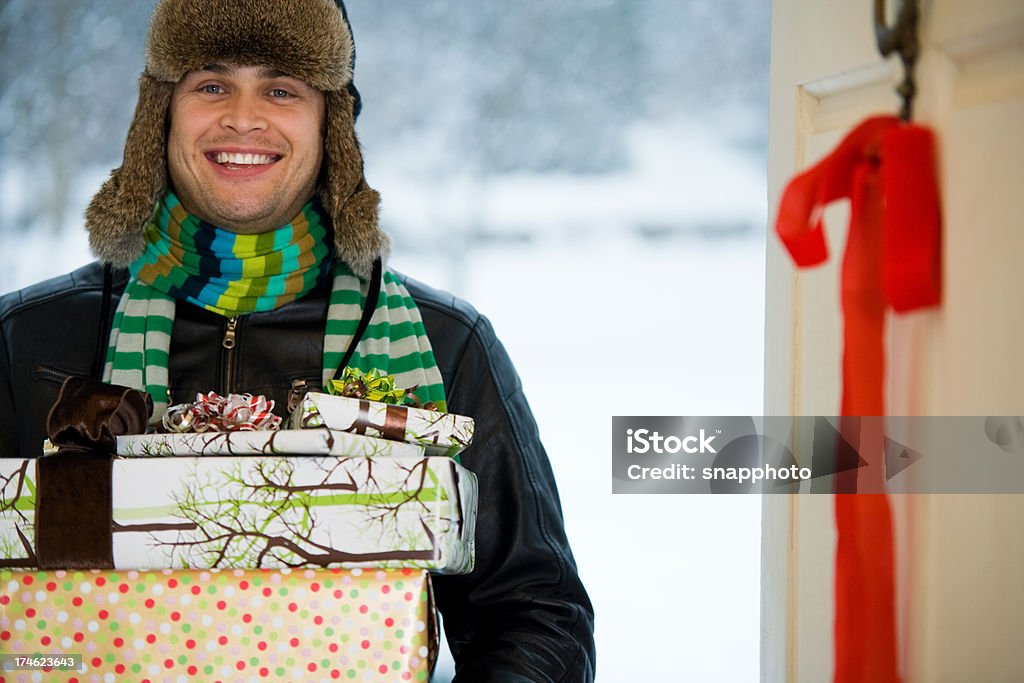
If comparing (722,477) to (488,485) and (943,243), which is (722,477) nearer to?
(488,485)

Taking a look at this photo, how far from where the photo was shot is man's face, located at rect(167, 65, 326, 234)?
131 centimetres

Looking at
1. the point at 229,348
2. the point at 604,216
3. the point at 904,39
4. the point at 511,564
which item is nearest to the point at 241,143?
the point at 229,348

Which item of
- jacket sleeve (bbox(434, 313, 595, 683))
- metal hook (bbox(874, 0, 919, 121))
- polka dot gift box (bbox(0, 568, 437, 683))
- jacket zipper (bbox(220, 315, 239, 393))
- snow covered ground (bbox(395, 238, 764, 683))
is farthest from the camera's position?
snow covered ground (bbox(395, 238, 764, 683))

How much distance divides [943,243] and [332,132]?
2.91 feet

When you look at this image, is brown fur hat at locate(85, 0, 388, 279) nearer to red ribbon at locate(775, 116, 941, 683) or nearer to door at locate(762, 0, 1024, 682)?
door at locate(762, 0, 1024, 682)

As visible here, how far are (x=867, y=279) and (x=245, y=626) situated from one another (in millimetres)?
539

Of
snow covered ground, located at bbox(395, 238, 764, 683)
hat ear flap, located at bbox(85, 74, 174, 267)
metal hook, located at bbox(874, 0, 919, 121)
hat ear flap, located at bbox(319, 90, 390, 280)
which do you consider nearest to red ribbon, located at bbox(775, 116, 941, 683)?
metal hook, located at bbox(874, 0, 919, 121)

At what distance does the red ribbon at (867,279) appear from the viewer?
66 cm

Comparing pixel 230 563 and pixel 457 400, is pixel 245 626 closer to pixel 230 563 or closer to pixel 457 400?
pixel 230 563

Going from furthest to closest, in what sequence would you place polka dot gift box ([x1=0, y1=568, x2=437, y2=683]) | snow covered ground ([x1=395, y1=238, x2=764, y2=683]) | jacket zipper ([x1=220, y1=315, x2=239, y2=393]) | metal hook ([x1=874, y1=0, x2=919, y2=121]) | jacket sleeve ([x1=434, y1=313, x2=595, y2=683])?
1. snow covered ground ([x1=395, y1=238, x2=764, y2=683])
2. jacket zipper ([x1=220, y1=315, x2=239, y2=393])
3. jacket sleeve ([x1=434, y1=313, x2=595, y2=683])
4. polka dot gift box ([x1=0, y1=568, x2=437, y2=683])
5. metal hook ([x1=874, y1=0, x2=919, y2=121])

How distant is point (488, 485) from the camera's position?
4.42ft

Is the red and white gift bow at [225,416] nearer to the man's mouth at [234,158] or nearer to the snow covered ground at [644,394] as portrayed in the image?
the man's mouth at [234,158]

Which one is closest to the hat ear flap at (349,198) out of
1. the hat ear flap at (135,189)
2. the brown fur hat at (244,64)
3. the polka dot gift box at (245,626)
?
the brown fur hat at (244,64)

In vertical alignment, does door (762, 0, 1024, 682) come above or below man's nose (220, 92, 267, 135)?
below
